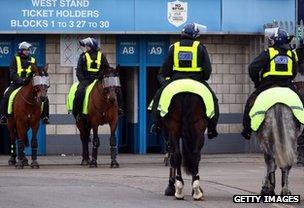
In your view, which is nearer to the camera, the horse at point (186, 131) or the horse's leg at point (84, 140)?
the horse at point (186, 131)

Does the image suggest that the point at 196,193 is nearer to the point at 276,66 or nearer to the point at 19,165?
the point at 276,66

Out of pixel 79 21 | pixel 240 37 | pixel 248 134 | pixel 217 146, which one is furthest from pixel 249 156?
pixel 248 134

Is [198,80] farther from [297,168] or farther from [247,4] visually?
[247,4]

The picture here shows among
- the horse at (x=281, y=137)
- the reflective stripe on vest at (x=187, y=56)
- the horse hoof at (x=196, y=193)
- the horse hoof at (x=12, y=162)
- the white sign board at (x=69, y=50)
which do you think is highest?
the white sign board at (x=69, y=50)

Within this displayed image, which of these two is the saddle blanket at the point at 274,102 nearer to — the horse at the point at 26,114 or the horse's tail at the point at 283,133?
the horse's tail at the point at 283,133

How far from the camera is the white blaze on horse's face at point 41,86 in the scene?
Result: 1733 centimetres

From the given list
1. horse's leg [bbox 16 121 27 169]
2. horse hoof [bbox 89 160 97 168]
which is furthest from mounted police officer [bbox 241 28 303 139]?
horse's leg [bbox 16 121 27 169]

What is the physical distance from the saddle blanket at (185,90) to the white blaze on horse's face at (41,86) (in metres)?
5.49

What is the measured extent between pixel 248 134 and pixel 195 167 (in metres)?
0.93

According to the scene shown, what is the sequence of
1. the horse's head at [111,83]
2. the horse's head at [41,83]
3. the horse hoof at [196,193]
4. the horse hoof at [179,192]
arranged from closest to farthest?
the horse hoof at [196,193] < the horse hoof at [179,192] < the horse's head at [41,83] < the horse's head at [111,83]

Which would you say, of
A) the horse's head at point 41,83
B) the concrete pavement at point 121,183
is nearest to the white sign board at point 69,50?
the concrete pavement at point 121,183

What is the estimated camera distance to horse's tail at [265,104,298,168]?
11633 mm

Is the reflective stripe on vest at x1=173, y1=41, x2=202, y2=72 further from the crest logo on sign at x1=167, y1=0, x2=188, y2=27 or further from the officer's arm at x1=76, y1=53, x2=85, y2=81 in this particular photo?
the crest logo on sign at x1=167, y1=0, x2=188, y2=27

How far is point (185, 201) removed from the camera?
Answer: 11961 millimetres
